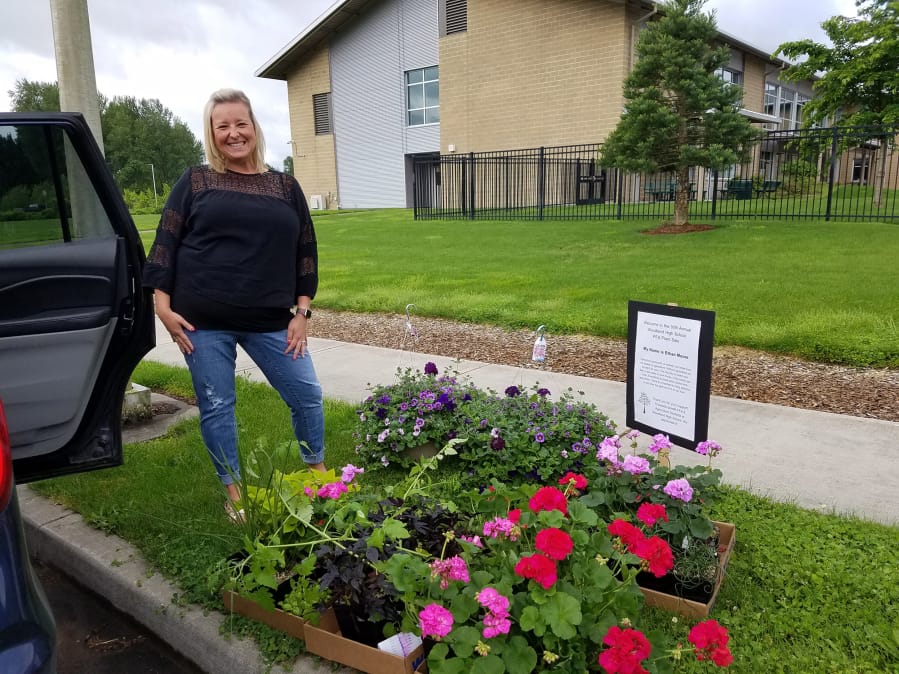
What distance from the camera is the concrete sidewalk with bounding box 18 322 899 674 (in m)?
2.35

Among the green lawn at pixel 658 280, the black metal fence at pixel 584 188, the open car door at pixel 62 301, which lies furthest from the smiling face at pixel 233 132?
the black metal fence at pixel 584 188

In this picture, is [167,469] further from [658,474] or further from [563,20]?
[563,20]

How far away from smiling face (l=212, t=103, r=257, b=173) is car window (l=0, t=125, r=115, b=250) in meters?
0.70

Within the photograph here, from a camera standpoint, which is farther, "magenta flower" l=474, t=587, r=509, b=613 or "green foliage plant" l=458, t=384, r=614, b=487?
"green foliage plant" l=458, t=384, r=614, b=487

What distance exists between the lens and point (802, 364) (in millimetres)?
5012

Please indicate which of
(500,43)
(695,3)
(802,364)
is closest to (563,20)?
(500,43)

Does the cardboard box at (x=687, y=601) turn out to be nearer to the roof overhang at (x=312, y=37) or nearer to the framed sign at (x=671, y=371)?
the framed sign at (x=671, y=371)

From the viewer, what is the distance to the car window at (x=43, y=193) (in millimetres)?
2838

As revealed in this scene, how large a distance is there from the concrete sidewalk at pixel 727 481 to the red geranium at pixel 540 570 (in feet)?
2.42

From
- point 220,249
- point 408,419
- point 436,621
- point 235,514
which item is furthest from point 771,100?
point 436,621

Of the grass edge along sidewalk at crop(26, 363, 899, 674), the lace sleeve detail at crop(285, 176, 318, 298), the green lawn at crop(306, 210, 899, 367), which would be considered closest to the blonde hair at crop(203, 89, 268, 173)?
the lace sleeve detail at crop(285, 176, 318, 298)

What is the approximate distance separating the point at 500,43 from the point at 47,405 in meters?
24.7

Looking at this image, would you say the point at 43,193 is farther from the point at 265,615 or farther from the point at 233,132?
the point at 265,615

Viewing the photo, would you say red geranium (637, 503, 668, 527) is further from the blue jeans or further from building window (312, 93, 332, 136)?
Answer: building window (312, 93, 332, 136)
